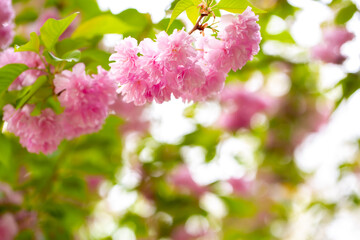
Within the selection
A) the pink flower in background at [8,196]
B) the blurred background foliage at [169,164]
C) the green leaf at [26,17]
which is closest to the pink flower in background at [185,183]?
the blurred background foliage at [169,164]

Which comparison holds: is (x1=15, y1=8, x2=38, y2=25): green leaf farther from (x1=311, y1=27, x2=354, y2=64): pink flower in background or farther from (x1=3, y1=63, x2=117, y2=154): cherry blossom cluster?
(x1=311, y1=27, x2=354, y2=64): pink flower in background

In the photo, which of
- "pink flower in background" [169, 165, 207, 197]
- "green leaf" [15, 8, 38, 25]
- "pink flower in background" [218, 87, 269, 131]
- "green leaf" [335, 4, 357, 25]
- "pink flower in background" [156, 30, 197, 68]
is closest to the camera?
"pink flower in background" [156, 30, 197, 68]

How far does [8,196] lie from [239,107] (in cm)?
104

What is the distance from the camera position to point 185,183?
1.65 metres

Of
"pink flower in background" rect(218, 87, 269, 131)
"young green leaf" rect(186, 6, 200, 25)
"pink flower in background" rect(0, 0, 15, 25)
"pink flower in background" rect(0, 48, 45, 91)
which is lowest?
"young green leaf" rect(186, 6, 200, 25)

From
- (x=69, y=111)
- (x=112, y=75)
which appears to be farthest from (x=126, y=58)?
(x=69, y=111)

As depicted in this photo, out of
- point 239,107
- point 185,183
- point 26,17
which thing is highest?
point 26,17

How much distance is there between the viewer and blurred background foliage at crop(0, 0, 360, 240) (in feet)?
3.68

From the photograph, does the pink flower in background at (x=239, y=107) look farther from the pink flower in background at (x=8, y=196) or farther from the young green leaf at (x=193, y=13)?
the young green leaf at (x=193, y=13)

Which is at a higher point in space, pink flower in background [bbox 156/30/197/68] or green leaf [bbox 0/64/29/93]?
green leaf [bbox 0/64/29/93]

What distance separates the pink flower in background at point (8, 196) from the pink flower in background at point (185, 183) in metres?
0.64

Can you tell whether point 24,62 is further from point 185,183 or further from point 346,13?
point 185,183

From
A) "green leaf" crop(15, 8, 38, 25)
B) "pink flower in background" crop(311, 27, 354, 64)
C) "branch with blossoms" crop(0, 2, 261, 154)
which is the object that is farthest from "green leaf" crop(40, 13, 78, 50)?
"pink flower in background" crop(311, 27, 354, 64)

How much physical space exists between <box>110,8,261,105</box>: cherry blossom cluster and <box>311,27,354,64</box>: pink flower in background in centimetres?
80
